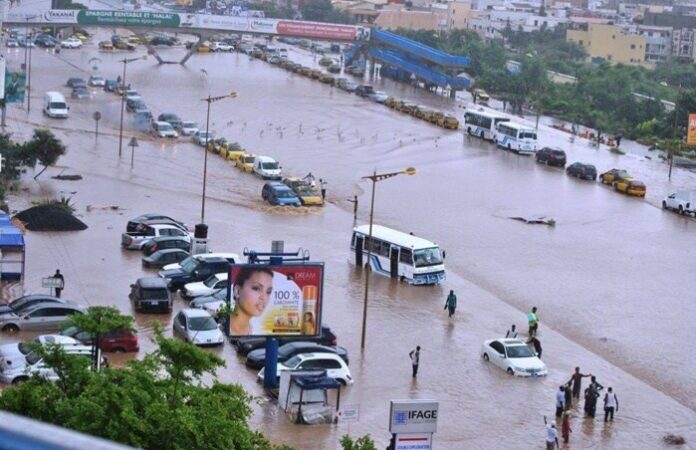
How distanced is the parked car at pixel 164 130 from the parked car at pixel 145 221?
958 centimetres

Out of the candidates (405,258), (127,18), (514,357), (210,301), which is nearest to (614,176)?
(405,258)

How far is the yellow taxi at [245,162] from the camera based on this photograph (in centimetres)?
2478

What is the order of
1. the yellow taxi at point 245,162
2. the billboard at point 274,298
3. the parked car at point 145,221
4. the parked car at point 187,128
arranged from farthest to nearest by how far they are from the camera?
the parked car at point 187,128
the yellow taxi at point 245,162
the parked car at point 145,221
the billboard at point 274,298

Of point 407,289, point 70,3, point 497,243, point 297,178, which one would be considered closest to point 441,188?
point 297,178

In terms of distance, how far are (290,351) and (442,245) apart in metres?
7.82

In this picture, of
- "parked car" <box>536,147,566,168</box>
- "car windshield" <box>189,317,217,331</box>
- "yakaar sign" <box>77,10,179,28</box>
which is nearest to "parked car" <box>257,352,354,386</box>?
"car windshield" <box>189,317,217,331</box>

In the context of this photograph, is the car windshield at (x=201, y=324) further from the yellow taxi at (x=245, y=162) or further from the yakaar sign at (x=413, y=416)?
the yellow taxi at (x=245, y=162)

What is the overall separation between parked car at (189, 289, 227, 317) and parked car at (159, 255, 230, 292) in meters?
0.87

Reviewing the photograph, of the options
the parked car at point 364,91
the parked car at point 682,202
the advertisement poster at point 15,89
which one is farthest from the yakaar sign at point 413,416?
the parked car at point 364,91

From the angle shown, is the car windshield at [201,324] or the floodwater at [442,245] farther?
the car windshield at [201,324]

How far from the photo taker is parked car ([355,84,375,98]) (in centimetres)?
3881

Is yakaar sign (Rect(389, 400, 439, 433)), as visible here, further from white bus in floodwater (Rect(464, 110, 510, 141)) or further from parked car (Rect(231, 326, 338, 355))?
white bus in floodwater (Rect(464, 110, 510, 141))

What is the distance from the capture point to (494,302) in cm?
1570

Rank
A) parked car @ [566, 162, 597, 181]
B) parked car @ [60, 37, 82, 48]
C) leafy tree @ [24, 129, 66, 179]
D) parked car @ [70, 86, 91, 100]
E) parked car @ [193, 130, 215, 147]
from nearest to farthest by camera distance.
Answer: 1. leafy tree @ [24, 129, 66, 179]
2. parked car @ [566, 162, 597, 181]
3. parked car @ [193, 130, 215, 147]
4. parked car @ [70, 86, 91, 100]
5. parked car @ [60, 37, 82, 48]
